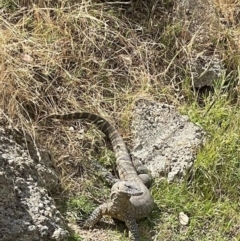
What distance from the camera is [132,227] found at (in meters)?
4.81

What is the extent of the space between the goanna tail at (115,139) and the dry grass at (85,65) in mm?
77

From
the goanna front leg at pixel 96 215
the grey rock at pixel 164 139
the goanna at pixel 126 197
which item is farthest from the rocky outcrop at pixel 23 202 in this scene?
the grey rock at pixel 164 139

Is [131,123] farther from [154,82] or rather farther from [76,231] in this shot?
[76,231]

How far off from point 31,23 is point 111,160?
1.40 meters

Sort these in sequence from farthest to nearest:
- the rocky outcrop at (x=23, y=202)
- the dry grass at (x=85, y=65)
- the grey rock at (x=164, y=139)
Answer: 1. the grey rock at (x=164, y=139)
2. the dry grass at (x=85, y=65)
3. the rocky outcrop at (x=23, y=202)

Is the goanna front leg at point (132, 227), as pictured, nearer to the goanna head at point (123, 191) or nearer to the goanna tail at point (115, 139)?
the goanna head at point (123, 191)

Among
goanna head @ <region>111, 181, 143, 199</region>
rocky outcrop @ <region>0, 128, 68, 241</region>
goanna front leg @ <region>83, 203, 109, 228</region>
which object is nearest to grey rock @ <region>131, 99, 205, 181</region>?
goanna head @ <region>111, 181, 143, 199</region>

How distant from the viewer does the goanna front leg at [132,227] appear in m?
4.77

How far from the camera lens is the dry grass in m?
5.17

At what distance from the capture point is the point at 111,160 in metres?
5.36

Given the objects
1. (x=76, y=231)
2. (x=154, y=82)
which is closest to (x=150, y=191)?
(x=76, y=231)

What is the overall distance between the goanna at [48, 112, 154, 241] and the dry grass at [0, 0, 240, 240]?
125 mm

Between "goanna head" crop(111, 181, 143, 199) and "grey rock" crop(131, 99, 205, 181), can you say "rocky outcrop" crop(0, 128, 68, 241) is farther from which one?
"grey rock" crop(131, 99, 205, 181)

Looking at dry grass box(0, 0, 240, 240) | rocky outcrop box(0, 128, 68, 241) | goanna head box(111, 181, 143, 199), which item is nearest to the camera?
rocky outcrop box(0, 128, 68, 241)
